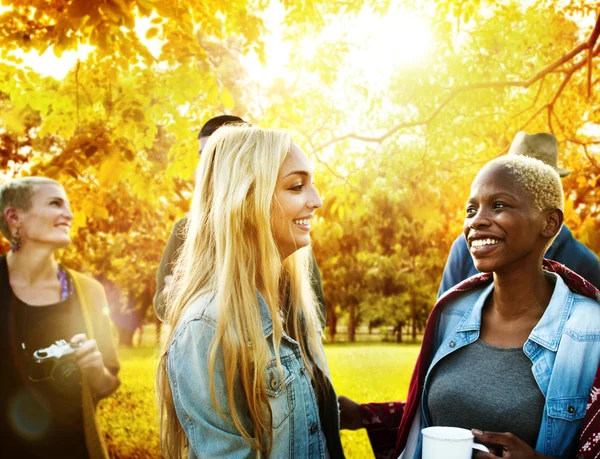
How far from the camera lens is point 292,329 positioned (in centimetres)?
212

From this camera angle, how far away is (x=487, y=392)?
1.81m

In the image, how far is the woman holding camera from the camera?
2986 millimetres

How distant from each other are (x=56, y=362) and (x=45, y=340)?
0.17 metres

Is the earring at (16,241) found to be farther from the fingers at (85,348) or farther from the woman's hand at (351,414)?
the woman's hand at (351,414)

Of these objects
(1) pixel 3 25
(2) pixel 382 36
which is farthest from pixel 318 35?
(1) pixel 3 25

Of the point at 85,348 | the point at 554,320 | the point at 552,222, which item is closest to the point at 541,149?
the point at 552,222

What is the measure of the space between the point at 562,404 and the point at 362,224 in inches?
706

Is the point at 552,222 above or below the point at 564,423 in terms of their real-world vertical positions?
above

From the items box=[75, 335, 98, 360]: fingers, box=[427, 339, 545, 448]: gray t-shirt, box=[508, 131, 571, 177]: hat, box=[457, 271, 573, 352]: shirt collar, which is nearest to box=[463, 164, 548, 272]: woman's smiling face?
box=[457, 271, 573, 352]: shirt collar

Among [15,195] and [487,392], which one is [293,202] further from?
[15,195]

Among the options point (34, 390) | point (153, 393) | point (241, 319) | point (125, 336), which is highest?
point (241, 319)

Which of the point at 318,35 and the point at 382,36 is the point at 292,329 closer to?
the point at 318,35

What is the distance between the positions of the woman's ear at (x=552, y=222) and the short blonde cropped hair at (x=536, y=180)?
2 cm

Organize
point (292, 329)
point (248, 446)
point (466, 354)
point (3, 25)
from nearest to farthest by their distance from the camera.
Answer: point (248, 446) < point (466, 354) < point (292, 329) < point (3, 25)
